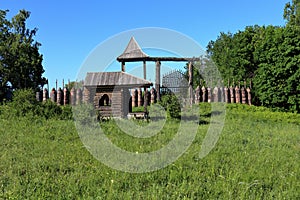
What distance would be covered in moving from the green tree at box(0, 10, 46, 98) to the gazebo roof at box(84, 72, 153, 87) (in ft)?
61.8

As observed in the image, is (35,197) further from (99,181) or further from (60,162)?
(60,162)

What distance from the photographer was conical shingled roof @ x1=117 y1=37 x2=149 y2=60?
14727mm

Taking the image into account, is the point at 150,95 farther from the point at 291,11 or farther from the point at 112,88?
the point at 291,11

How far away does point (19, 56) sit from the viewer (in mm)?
31047

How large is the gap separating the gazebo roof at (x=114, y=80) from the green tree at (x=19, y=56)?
1885 centimetres

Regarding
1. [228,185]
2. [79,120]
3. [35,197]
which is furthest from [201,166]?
[79,120]

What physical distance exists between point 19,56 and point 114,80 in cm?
2092

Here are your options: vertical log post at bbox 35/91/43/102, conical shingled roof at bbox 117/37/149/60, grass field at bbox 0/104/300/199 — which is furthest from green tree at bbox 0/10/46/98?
grass field at bbox 0/104/300/199

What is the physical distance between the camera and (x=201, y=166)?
6.57 meters

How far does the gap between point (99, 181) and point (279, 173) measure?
3524mm

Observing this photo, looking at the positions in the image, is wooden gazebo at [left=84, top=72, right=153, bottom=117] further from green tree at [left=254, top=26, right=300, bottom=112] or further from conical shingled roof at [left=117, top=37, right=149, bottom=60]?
green tree at [left=254, top=26, right=300, bottom=112]

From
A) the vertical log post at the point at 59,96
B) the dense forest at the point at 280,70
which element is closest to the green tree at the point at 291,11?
the dense forest at the point at 280,70

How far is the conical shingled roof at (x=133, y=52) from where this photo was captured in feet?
48.3

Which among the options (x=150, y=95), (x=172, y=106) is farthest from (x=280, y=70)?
(x=172, y=106)
